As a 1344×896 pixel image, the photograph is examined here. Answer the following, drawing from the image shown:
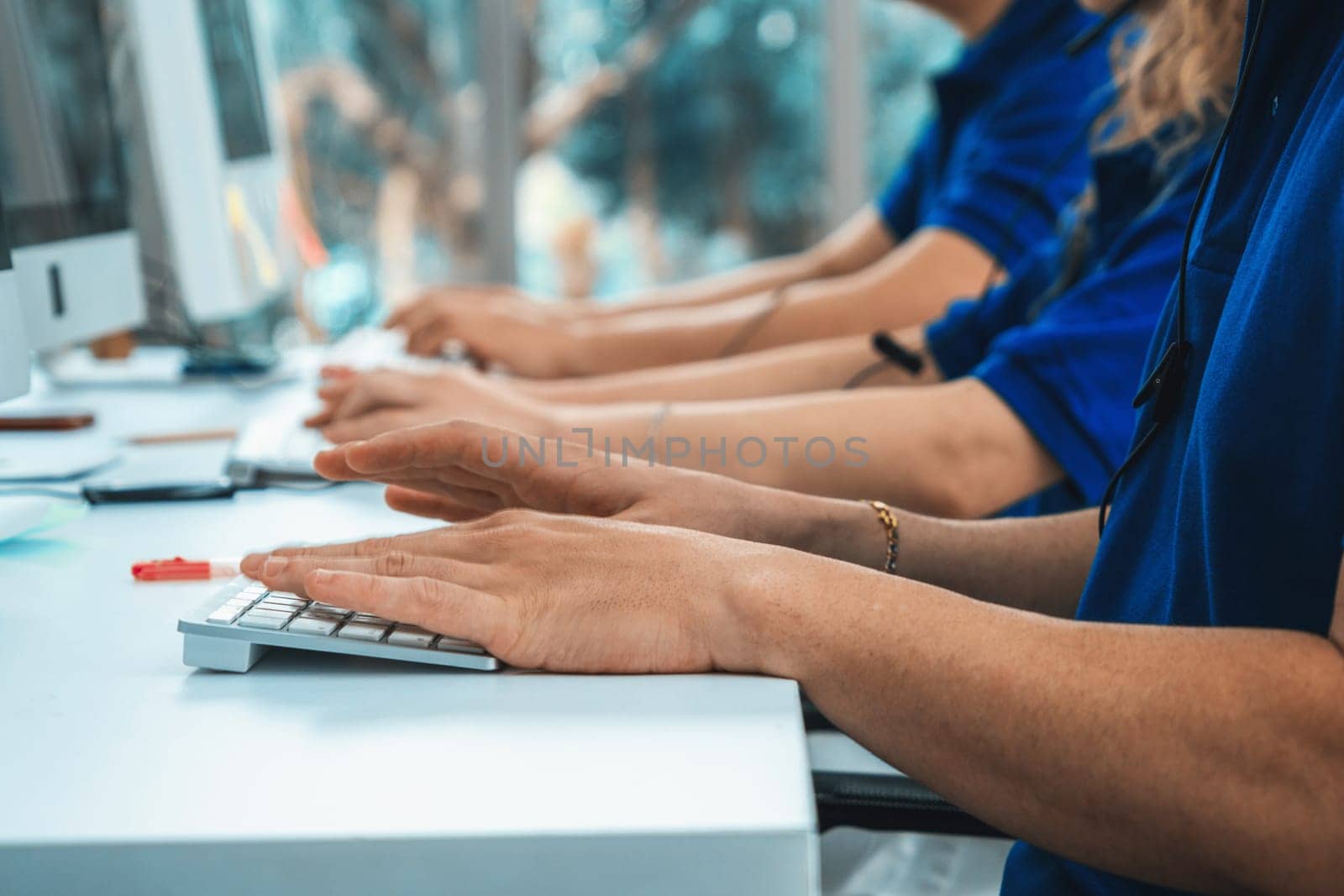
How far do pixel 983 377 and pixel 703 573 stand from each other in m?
0.53

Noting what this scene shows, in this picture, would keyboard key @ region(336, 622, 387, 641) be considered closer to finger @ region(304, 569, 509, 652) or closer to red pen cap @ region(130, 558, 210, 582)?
finger @ region(304, 569, 509, 652)

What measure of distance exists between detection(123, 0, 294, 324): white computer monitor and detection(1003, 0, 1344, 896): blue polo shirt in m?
1.14

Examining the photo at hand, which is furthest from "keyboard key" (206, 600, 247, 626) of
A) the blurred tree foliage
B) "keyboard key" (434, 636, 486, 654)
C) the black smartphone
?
the blurred tree foliage

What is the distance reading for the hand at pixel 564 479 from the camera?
68 cm

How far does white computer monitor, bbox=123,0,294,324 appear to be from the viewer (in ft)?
4.54

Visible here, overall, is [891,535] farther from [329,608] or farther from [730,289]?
[730,289]

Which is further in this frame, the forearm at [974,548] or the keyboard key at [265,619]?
the forearm at [974,548]

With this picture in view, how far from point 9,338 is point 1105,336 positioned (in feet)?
2.64

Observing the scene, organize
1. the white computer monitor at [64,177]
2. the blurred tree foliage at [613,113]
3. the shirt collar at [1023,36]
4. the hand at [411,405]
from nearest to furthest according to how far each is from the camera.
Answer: the hand at [411,405]
the white computer monitor at [64,177]
the shirt collar at [1023,36]
the blurred tree foliage at [613,113]

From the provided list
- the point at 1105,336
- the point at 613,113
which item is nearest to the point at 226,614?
the point at 1105,336

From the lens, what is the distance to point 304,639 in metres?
0.57

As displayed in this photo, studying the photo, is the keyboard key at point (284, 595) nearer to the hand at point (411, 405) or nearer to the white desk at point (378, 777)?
the white desk at point (378, 777)

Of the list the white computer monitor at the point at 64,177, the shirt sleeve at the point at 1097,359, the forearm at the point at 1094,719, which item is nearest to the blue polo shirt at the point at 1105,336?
the shirt sleeve at the point at 1097,359

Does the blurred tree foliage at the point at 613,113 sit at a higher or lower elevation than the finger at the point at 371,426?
higher
